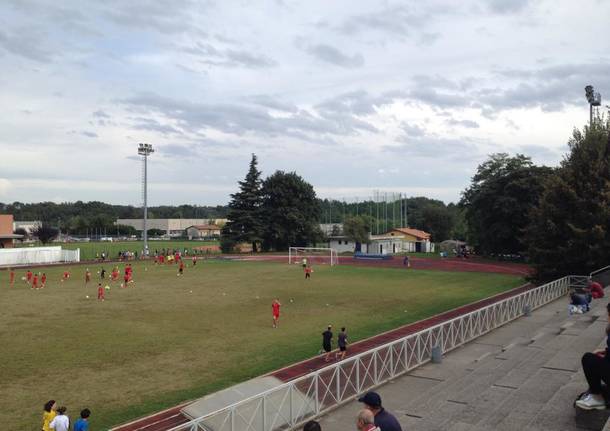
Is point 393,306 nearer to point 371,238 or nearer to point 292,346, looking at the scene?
point 292,346

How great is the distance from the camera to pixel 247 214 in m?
76.6

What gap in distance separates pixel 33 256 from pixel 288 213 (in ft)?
115

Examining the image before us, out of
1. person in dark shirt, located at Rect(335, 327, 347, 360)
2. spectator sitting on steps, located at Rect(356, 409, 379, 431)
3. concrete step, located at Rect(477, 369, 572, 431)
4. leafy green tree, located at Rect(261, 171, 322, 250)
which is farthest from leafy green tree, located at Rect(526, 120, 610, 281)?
leafy green tree, located at Rect(261, 171, 322, 250)

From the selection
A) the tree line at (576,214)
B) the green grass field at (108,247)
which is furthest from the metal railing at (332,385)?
the green grass field at (108,247)

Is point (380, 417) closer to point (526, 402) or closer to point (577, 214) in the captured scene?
point (526, 402)

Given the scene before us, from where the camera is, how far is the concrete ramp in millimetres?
9719

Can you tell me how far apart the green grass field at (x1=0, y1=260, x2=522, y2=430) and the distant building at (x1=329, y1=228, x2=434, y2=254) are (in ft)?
104

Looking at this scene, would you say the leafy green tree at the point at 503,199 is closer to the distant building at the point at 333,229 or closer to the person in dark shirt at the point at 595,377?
the distant building at the point at 333,229

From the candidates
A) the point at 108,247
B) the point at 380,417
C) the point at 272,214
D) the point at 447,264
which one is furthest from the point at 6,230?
the point at 380,417

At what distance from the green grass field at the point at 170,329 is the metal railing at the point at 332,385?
4.14m

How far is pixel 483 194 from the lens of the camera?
202ft

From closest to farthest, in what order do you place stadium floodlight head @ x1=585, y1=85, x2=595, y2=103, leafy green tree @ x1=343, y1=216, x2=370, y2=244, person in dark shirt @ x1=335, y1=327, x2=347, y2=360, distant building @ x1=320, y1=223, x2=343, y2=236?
person in dark shirt @ x1=335, y1=327, x2=347, y2=360
stadium floodlight head @ x1=585, y1=85, x2=595, y2=103
leafy green tree @ x1=343, y1=216, x2=370, y2=244
distant building @ x1=320, y1=223, x2=343, y2=236

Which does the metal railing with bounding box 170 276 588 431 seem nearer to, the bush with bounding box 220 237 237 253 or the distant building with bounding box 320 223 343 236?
the bush with bounding box 220 237 237 253

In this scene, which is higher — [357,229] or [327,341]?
[357,229]
